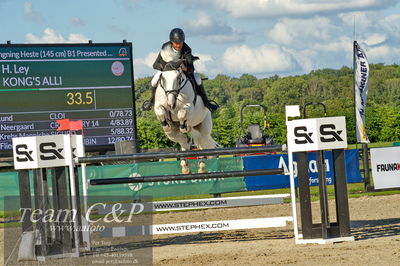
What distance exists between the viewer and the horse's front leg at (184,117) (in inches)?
387

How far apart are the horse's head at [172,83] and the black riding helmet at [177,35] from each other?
1.36 feet

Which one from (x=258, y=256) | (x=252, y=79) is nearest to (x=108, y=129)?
(x=258, y=256)

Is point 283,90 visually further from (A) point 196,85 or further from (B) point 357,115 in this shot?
(A) point 196,85

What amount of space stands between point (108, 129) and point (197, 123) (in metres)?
4.89

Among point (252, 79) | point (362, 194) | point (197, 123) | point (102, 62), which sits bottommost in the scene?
point (362, 194)

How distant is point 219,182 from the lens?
51.0ft

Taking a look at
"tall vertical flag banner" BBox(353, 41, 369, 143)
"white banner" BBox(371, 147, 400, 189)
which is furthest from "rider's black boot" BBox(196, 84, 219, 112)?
"tall vertical flag banner" BBox(353, 41, 369, 143)

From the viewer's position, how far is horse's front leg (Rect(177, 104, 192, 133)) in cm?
983

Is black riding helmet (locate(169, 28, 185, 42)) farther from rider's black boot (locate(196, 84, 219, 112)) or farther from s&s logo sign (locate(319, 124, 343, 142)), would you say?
s&s logo sign (locate(319, 124, 343, 142))

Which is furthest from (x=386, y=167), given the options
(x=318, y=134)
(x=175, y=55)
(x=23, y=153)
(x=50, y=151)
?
(x=23, y=153)

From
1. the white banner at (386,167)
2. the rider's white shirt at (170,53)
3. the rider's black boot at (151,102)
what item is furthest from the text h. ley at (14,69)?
the white banner at (386,167)

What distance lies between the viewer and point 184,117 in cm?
991

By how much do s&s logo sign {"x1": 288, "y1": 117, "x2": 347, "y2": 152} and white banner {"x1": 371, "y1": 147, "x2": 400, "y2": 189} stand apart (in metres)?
7.66

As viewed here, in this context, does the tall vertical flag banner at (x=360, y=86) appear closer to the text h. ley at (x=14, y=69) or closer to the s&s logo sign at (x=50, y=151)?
the text h. ley at (x=14, y=69)
